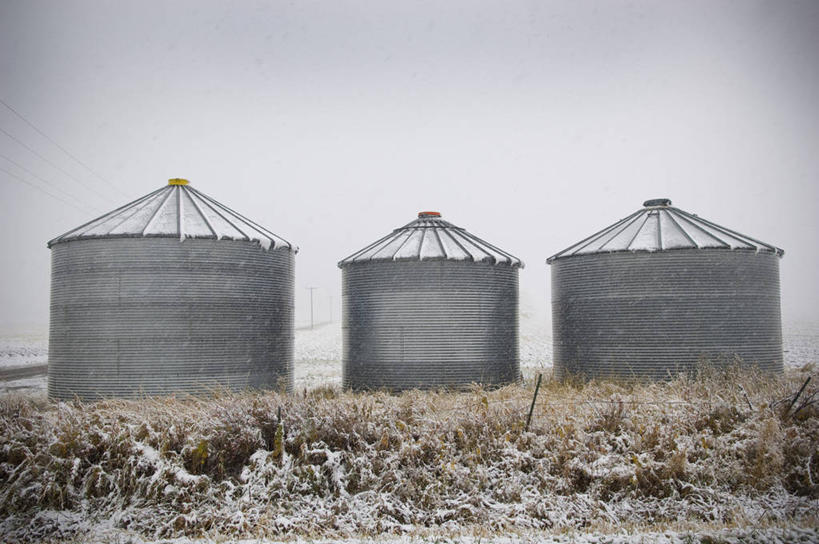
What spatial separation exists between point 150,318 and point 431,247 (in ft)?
26.0

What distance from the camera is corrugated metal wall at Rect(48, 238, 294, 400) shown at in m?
15.0

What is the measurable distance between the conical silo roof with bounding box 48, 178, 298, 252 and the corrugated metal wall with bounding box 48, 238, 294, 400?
0.72 feet

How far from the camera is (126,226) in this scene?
618 inches

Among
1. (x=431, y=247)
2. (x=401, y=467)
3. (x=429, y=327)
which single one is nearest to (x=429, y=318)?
(x=429, y=327)

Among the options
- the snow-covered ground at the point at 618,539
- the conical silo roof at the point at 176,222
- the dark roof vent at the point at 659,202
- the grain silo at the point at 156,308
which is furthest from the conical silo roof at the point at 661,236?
the snow-covered ground at the point at 618,539

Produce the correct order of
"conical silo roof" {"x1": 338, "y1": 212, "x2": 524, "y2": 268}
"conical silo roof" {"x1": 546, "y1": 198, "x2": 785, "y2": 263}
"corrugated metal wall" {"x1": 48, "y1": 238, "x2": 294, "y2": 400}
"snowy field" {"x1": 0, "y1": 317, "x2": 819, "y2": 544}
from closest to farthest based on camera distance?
1. "snowy field" {"x1": 0, "y1": 317, "x2": 819, "y2": 544}
2. "corrugated metal wall" {"x1": 48, "y1": 238, "x2": 294, "y2": 400}
3. "conical silo roof" {"x1": 546, "y1": 198, "x2": 785, "y2": 263}
4. "conical silo roof" {"x1": 338, "y1": 212, "x2": 524, "y2": 268}

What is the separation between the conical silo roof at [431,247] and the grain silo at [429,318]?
0.13ft

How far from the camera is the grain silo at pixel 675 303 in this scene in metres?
16.4

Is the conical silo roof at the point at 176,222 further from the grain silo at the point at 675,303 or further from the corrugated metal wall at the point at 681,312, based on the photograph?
the corrugated metal wall at the point at 681,312

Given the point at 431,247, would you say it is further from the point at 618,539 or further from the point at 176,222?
the point at 618,539

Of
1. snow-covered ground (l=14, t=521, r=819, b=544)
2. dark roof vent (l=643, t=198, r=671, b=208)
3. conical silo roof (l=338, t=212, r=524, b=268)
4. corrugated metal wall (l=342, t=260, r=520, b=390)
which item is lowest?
snow-covered ground (l=14, t=521, r=819, b=544)

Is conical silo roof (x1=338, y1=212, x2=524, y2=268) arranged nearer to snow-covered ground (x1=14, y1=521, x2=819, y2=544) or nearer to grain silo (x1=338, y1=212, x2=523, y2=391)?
grain silo (x1=338, y1=212, x2=523, y2=391)

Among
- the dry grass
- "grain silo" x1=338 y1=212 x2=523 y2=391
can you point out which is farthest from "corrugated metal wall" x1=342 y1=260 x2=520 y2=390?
the dry grass

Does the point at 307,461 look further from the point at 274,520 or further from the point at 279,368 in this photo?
the point at 279,368
